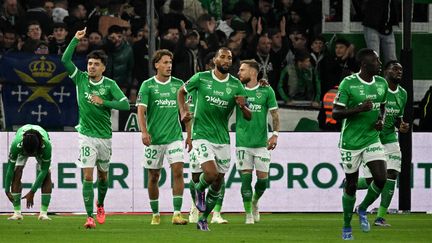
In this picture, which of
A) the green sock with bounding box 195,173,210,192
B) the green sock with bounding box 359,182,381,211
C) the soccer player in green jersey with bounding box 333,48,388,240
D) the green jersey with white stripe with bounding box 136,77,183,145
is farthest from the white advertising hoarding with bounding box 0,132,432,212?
the soccer player in green jersey with bounding box 333,48,388,240

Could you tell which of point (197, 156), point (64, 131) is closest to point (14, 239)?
point (197, 156)

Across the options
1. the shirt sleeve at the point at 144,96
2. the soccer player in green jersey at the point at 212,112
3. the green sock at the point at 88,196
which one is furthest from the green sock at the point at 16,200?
the soccer player in green jersey at the point at 212,112

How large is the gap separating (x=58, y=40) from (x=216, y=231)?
30.4ft

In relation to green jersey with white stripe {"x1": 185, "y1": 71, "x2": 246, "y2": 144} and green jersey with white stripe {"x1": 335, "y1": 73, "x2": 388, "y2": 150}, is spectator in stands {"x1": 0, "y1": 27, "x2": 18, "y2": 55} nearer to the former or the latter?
green jersey with white stripe {"x1": 185, "y1": 71, "x2": 246, "y2": 144}

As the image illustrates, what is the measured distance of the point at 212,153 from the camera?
1714 cm

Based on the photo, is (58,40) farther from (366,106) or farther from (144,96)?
(366,106)

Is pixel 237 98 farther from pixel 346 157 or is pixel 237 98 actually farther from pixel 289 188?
pixel 289 188

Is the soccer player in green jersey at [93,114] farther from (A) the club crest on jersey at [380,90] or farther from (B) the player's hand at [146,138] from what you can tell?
(A) the club crest on jersey at [380,90]

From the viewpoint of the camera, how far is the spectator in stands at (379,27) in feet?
85.8

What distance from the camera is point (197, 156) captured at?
56.6 ft

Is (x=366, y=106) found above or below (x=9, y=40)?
below

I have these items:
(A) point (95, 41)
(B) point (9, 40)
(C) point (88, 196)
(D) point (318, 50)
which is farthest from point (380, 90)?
(B) point (9, 40)

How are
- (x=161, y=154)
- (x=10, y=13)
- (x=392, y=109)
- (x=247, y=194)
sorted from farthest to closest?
(x=10, y=13)
(x=247, y=194)
(x=392, y=109)
(x=161, y=154)

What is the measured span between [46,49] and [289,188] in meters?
5.51
